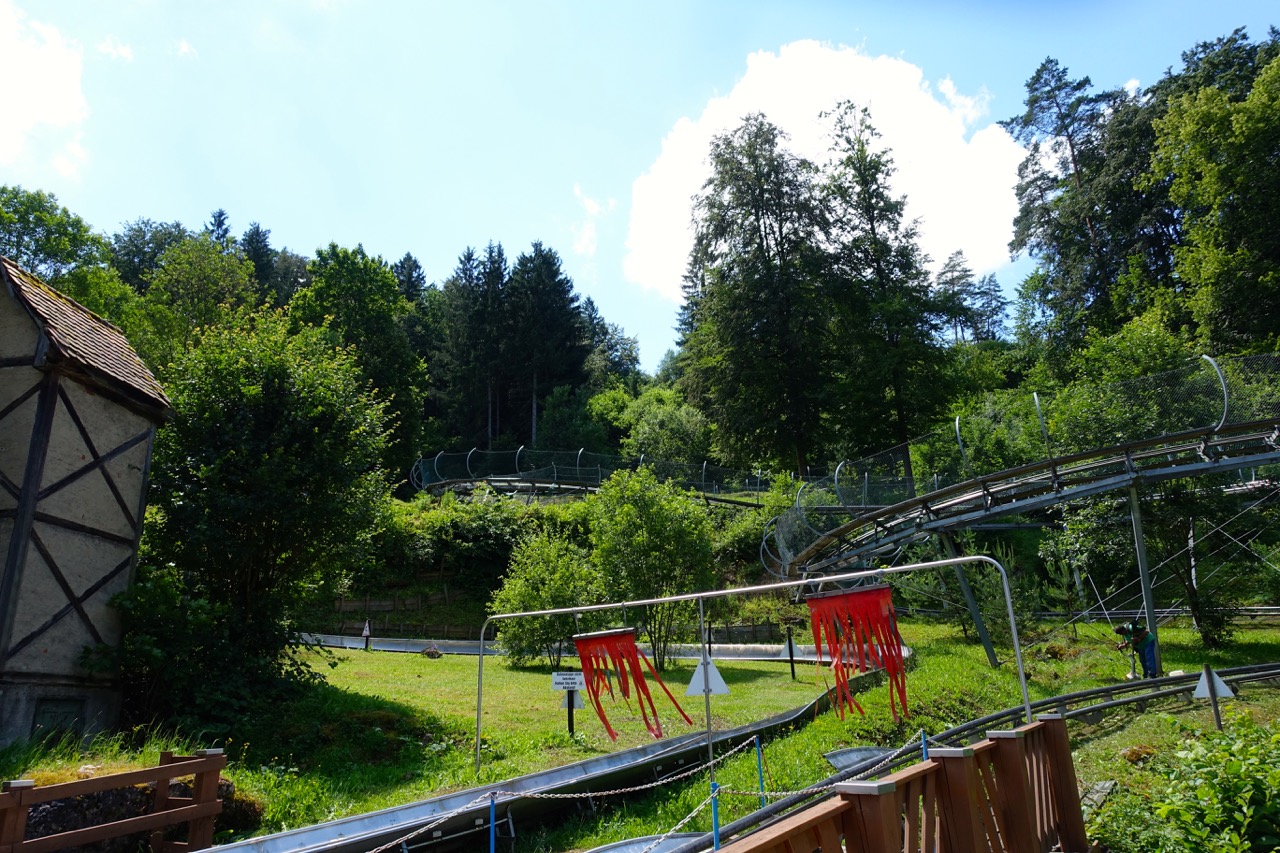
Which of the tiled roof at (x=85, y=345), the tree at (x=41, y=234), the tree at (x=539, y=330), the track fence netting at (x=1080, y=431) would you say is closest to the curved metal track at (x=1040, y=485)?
the track fence netting at (x=1080, y=431)

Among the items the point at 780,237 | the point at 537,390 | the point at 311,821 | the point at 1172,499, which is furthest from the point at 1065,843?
the point at 537,390

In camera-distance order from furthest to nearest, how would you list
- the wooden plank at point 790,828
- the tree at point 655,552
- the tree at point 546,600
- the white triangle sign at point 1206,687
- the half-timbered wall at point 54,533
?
1. the tree at point 546,600
2. the tree at point 655,552
3. the half-timbered wall at point 54,533
4. the white triangle sign at point 1206,687
5. the wooden plank at point 790,828

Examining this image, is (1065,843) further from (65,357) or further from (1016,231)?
(1016,231)

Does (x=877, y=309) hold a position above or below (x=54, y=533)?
A: above

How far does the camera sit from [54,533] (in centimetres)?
1065

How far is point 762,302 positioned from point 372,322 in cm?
2820

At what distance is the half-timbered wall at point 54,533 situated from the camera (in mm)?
10039

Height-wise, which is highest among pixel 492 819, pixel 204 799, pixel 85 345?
pixel 85 345

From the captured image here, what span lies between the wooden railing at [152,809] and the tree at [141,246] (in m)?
64.1

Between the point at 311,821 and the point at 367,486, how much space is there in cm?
702

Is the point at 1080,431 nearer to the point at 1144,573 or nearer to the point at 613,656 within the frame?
the point at 1144,573

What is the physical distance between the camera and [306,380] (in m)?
14.5

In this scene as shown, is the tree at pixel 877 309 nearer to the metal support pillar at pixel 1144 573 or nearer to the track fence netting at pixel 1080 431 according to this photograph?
the track fence netting at pixel 1080 431

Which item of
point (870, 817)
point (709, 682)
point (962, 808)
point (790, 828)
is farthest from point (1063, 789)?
point (790, 828)
